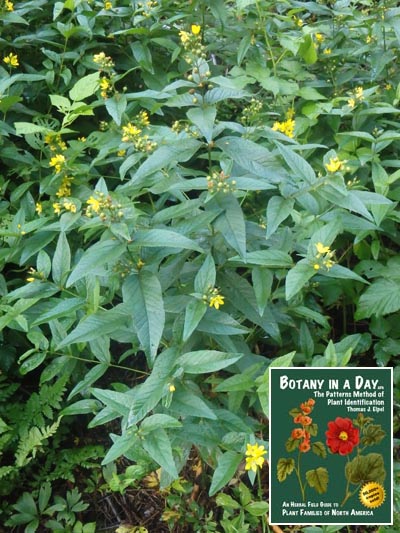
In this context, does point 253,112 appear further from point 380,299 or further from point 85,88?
point 380,299

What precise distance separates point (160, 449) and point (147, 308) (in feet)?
1.11

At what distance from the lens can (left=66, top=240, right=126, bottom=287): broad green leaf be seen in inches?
51.9

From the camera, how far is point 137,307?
134cm

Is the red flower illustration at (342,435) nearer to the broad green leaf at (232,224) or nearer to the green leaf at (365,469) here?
the green leaf at (365,469)

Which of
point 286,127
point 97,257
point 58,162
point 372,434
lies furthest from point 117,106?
point 372,434

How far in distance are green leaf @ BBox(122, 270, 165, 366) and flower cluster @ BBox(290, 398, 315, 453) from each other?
43cm

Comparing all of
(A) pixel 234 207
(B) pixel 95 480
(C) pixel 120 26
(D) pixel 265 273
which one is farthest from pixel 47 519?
(C) pixel 120 26

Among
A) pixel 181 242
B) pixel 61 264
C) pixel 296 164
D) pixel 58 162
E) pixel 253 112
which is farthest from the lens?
pixel 58 162

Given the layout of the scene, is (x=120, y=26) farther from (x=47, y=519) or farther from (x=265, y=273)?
(x=47, y=519)

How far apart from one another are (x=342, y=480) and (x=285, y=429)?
21 cm

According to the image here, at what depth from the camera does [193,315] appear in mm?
1417

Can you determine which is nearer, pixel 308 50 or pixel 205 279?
pixel 205 279

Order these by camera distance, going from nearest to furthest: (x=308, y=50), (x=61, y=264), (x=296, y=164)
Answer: (x=296, y=164), (x=61, y=264), (x=308, y=50)

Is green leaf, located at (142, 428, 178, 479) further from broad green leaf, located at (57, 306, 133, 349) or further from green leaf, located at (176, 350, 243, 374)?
broad green leaf, located at (57, 306, 133, 349)
